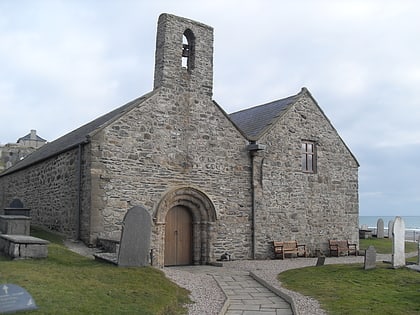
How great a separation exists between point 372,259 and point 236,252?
5759 millimetres

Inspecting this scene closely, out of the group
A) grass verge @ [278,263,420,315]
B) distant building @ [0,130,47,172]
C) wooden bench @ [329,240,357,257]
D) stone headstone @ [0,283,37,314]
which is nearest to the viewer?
stone headstone @ [0,283,37,314]

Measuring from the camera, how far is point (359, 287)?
11969 mm

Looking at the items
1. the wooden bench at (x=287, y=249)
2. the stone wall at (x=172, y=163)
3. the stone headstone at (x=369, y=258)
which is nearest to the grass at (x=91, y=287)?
the stone wall at (x=172, y=163)

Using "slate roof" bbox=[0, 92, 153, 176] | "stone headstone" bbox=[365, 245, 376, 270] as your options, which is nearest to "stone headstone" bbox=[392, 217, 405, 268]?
"stone headstone" bbox=[365, 245, 376, 270]

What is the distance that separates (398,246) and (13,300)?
1236 cm

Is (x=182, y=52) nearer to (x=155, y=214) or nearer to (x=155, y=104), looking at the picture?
(x=155, y=104)

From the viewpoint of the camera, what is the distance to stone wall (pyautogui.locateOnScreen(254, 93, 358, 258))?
19828 mm

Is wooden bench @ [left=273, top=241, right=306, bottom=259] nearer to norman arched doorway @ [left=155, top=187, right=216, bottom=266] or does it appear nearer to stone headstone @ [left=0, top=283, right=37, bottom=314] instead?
norman arched doorway @ [left=155, top=187, right=216, bottom=266]

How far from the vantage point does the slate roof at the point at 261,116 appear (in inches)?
825

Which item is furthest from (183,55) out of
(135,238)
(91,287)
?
(91,287)

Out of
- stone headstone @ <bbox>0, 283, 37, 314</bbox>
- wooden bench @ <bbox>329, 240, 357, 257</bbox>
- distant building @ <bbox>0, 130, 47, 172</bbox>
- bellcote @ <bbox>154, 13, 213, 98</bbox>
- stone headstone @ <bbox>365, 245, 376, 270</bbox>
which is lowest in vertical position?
wooden bench @ <bbox>329, 240, 357, 257</bbox>

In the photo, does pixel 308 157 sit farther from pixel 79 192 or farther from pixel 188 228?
pixel 79 192

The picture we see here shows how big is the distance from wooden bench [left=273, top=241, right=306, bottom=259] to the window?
363 centimetres

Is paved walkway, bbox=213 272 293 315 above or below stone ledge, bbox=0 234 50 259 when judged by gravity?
below
